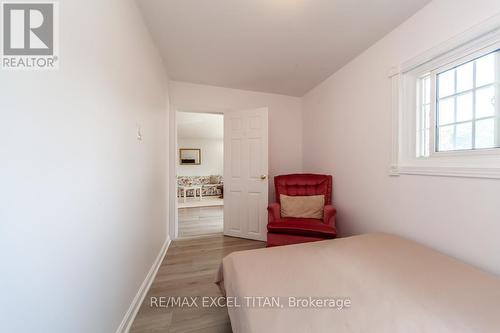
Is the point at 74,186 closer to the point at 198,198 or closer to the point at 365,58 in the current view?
the point at 365,58

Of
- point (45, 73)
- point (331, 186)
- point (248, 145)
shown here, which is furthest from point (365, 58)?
point (45, 73)

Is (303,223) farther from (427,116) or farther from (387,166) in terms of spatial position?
(427,116)

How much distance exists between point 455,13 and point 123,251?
287 cm

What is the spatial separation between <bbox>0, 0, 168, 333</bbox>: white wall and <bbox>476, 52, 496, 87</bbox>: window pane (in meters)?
2.44

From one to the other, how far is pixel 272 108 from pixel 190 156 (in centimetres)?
515

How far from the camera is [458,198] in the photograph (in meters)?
1.36

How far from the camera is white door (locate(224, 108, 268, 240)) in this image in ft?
9.72

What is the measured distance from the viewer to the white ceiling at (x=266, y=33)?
1.57 metres

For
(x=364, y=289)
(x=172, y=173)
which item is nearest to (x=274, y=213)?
(x=364, y=289)

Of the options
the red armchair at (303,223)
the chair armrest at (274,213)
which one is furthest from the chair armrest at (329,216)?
the chair armrest at (274,213)

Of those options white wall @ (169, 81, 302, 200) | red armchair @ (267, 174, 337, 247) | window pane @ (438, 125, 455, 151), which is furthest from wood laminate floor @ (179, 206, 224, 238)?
window pane @ (438, 125, 455, 151)

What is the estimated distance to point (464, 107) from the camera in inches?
57.5

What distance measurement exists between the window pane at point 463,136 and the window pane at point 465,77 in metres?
0.28

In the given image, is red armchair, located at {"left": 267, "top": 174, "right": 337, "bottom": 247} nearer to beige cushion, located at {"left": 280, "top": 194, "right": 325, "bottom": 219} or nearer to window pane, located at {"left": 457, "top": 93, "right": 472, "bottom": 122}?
beige cushion, located at {"left": 280, "top": 194, "right": 325, "bottom": 219}
